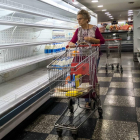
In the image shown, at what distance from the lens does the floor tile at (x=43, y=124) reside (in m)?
2.39

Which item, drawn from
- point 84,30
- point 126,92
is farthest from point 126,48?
point 84,30

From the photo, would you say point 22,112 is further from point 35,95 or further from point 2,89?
point 2,89

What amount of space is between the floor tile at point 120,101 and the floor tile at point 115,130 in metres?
0.68

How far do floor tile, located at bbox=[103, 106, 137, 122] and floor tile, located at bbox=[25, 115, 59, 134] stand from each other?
0.74 m

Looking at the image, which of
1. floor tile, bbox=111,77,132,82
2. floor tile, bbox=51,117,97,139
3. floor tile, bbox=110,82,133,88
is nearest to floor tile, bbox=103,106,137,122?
floor tile, bbox=51,117,97,139

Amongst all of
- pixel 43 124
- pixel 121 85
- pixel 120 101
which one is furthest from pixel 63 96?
pixel 121 85

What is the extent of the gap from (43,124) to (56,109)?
0.54 meters

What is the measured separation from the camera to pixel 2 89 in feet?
9.43

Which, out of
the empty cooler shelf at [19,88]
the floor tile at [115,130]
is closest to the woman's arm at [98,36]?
the empty cooler shelf at [19,88]

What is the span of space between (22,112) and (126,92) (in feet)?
7.07

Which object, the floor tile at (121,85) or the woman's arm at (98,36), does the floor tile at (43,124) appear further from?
the floor tile at (121,85)

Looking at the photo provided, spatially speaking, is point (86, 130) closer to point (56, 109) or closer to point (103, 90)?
point (56, 109)

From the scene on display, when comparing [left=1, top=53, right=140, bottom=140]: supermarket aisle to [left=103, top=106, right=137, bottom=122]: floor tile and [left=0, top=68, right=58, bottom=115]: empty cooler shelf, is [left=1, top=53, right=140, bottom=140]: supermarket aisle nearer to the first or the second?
[left=103, top=106, right=137, bottom=122]: floor tile

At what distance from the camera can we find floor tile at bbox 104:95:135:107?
3.13m
